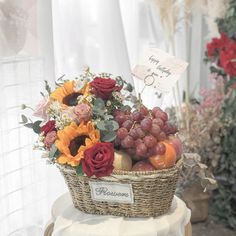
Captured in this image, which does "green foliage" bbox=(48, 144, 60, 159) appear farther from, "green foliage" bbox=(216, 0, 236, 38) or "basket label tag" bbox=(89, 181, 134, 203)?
"green foliage" bbox=(216, 0, 236, 38)

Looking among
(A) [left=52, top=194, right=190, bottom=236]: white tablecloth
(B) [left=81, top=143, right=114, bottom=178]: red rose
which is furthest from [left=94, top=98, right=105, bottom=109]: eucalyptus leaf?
(A) [left=52, top=194, right=190, bottom=236]: white tablecloth

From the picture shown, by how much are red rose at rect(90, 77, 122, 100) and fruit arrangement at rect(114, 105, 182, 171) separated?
0.20 ft

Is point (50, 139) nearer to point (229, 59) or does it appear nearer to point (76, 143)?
point (76, 143)

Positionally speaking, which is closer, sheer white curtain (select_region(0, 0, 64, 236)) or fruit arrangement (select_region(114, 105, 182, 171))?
fruit arrangement (select_region(114, 105, 182, 171))

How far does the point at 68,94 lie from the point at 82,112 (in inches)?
4.1

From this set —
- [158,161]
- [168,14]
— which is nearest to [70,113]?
[158,161]

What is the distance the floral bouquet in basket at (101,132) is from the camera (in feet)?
3.33

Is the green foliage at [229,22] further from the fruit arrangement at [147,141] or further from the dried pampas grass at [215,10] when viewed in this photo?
the fruit arrangement at [147,141]

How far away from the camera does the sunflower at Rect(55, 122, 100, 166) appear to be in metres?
1.01

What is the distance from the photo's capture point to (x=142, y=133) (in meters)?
1.06

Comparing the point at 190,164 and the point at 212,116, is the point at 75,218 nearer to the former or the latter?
the point at 190,164

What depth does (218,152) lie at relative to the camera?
2.18 meters

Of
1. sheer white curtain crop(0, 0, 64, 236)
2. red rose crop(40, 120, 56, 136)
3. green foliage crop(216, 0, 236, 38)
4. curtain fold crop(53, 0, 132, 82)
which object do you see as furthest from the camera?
green foliage crop(216, 0, 236, 38)

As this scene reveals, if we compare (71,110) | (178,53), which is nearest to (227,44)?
(178,53)
